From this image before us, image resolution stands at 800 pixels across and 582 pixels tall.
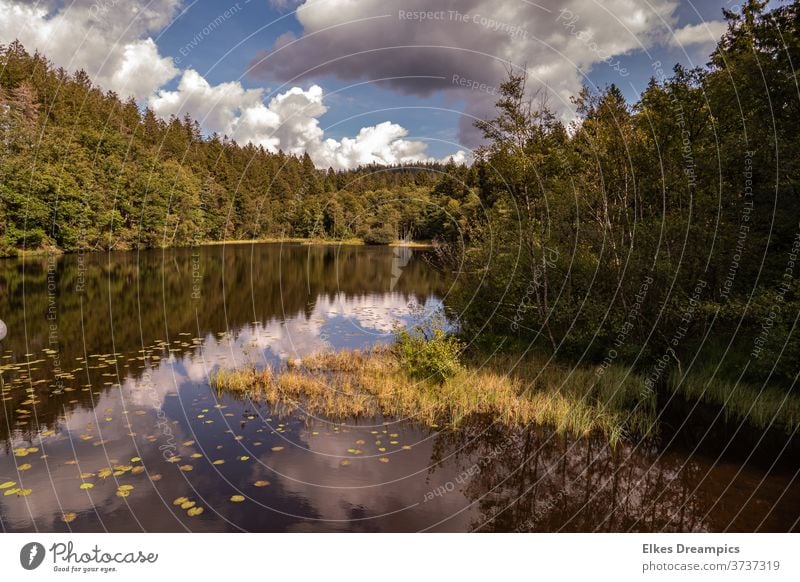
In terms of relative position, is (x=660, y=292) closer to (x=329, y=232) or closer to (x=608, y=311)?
(x=608, y=311)

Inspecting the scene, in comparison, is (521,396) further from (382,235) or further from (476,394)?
(382,235)

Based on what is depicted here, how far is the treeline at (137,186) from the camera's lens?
2586 inches

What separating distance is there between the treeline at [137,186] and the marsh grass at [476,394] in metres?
56.8

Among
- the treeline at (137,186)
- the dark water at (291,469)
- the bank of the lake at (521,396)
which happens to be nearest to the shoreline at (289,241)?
the treeline at (137,186)

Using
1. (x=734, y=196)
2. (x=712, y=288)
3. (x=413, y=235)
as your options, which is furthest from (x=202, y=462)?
(x=413, y=235)

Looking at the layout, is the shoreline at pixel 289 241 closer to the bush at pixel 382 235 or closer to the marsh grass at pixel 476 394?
the bush at pixel 382 235

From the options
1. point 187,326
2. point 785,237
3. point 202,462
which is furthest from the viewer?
point 187,326

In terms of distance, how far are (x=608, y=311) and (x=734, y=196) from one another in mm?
6288

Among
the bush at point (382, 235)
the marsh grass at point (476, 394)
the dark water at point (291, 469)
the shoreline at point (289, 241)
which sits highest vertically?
the bush at point (382, 235)

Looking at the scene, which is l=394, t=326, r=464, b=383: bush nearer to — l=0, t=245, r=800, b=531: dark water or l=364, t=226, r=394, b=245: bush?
l=0, t=245, r=800, b=531: dark water

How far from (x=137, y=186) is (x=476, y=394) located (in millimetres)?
84418

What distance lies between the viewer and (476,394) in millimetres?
16328

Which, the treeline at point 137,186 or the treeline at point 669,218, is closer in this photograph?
the treeline at point 669,218
